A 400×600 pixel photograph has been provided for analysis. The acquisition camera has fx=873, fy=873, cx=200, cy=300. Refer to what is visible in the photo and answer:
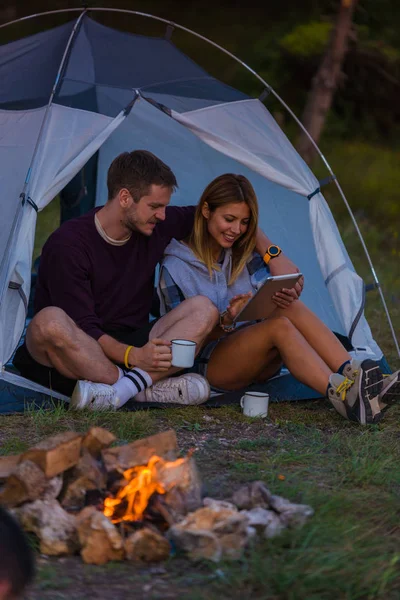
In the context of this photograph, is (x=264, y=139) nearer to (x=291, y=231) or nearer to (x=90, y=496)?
(x=291, y=231)

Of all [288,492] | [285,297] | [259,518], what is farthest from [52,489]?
[285,297]

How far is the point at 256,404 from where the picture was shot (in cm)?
380

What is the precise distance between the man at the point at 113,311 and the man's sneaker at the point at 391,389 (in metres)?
0.76

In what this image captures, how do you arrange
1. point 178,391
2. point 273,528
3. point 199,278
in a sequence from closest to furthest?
point 273,528, point 178,391, point 199,278

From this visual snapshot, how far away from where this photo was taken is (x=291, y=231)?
4848 mm

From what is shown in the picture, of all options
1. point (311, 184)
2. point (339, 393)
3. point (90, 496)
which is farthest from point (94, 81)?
point (90, 496)

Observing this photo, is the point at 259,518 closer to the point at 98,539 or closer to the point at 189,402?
the point at 98,539

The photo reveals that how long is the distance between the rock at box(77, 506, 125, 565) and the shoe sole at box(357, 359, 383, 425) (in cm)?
159

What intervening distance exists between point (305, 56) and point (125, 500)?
9043 mm

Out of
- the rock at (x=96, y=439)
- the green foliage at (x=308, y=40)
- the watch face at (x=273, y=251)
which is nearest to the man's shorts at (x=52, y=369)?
the watch face at (x=273, y=251)

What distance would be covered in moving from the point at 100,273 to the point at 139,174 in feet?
1.52

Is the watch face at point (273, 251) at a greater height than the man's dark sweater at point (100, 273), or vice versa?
the watch face at point (273, 251)

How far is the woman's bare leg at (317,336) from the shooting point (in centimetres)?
379

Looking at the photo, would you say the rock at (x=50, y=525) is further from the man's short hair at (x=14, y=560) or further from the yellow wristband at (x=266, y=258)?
the yellow wristband at (x=266, y=258)
